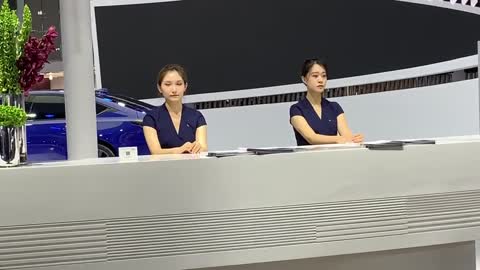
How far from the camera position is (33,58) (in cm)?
232

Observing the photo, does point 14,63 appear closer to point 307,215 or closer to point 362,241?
point 307,215

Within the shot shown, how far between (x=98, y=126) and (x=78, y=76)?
186cm

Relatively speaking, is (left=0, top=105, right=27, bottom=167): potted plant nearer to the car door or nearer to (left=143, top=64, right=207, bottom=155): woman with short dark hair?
(left=143, top=64, right=207, bottom=155): woman with short dark hair

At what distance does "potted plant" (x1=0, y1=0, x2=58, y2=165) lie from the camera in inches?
89.8

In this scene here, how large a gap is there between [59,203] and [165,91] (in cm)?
137

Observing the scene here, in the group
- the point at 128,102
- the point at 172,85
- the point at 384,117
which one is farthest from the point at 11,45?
the point at 384,117

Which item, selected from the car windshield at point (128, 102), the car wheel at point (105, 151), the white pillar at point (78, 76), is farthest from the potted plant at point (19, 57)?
the car windshield at point (128, 102)

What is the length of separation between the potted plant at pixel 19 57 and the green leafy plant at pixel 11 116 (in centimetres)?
2

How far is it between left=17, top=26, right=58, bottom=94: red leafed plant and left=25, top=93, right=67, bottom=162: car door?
3.12 m

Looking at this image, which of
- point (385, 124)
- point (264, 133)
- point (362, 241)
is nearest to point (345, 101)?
point (385, 124)

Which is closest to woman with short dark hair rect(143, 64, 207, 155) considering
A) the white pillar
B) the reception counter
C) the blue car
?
the white pillar

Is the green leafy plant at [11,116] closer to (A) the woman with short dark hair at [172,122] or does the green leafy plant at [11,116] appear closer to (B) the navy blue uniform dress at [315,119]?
(A) the woman with short dark hair at [172,122]

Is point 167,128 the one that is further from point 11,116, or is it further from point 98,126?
point 98,126

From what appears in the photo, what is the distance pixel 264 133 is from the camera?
245 inches
